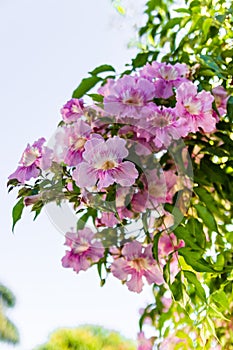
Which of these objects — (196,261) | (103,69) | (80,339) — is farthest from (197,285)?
(80,339)

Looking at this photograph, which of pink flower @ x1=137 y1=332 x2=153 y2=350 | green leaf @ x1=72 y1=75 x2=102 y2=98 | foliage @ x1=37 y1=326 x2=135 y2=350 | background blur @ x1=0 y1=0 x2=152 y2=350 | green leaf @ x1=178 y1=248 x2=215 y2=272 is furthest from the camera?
foliage @ x1=37 y1=326 x2=135 y2=350

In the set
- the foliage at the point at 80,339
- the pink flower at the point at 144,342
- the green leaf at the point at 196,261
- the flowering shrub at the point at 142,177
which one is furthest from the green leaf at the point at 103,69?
the foliage at the point at 80,339

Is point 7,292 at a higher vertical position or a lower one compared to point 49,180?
higher

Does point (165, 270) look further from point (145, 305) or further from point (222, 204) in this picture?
point (145, 305)

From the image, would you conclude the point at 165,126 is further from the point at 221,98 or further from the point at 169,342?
the point at 169,342

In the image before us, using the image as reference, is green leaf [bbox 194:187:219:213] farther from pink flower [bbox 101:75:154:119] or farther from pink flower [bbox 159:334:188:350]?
pink flower [bbox 159:334:188:350]

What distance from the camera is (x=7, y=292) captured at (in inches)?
196

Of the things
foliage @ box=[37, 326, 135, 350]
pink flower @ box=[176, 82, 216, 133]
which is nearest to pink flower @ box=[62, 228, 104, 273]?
pink flower @ box=[176, 82, 216, 133]

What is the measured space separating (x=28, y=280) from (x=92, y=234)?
5.93ft

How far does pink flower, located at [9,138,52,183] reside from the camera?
2.57ft

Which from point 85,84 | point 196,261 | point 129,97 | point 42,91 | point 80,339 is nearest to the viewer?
point 196,261

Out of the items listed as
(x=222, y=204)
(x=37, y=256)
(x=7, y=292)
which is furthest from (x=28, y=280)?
(x=7, y=292)

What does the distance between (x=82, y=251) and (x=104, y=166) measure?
0.67 ft

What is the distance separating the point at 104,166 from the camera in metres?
0.72
